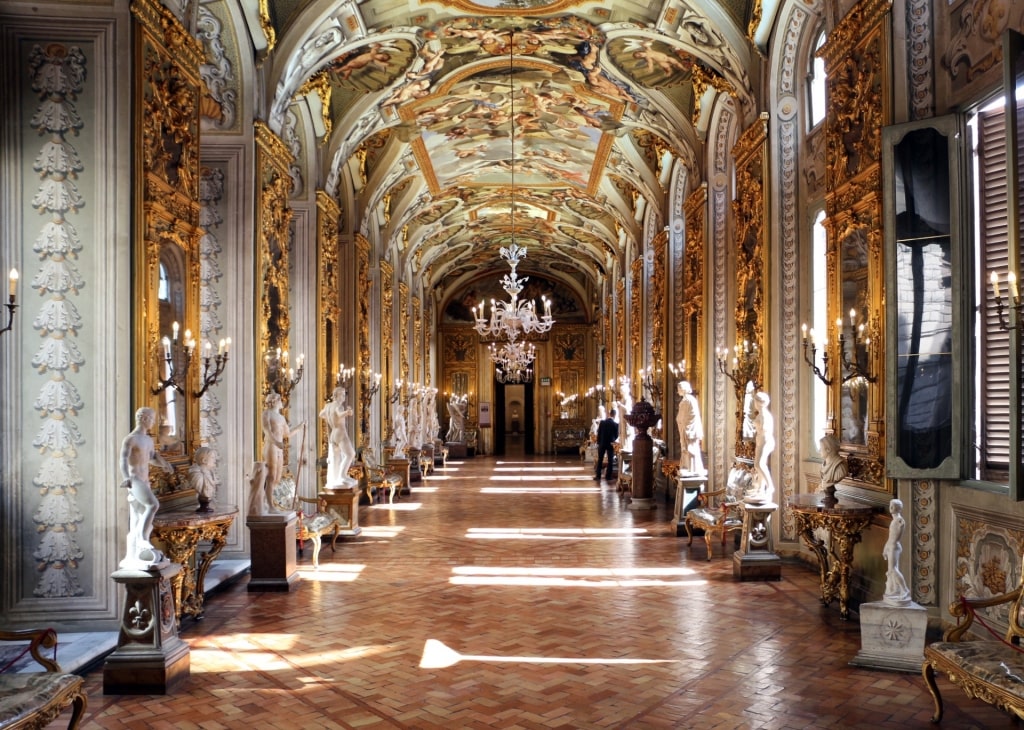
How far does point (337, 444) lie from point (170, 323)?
446 cm

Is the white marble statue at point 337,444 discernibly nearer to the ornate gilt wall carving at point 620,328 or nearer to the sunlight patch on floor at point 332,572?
the sunlight patch on floor at point 332,572

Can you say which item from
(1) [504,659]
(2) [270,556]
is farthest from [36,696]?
(2) [270,556]

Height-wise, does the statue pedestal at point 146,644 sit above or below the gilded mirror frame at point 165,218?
below

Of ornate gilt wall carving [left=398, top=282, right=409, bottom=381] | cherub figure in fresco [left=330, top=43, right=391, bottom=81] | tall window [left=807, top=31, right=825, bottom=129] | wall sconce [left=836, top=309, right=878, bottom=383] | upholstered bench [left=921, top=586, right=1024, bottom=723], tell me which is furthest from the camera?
ornate gilt wall carving [left=398, top=282, right=409, bottom=381]

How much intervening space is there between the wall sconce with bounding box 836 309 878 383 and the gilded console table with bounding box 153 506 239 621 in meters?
5.49

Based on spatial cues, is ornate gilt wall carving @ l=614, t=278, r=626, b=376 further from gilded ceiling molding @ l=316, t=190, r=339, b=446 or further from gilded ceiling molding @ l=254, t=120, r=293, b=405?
gilded ceiling molding @ l=254, t=120, r=293, b=405

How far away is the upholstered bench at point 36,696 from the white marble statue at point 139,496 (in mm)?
1147

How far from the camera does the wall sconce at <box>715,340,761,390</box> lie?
10.5 metres

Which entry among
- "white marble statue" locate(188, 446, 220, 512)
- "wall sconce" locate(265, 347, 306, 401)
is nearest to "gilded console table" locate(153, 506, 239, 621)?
"white marble statue" locate(188, 446, 220, 512)

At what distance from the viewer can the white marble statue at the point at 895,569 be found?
563 cm

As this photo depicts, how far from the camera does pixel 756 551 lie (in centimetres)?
866

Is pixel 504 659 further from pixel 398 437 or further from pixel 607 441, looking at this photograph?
pixel 607 441

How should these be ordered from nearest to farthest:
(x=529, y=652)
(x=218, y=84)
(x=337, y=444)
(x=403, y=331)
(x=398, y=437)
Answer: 1. (x=529, y=652)
2. (x=218, y=84)
3. (x=337, y=444)
4. (x=398, y=437)
5. (x=403, y=331)

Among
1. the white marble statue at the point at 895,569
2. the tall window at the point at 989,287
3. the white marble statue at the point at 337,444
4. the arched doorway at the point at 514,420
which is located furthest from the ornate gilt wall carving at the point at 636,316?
the white marble statue at the point at 895,569
